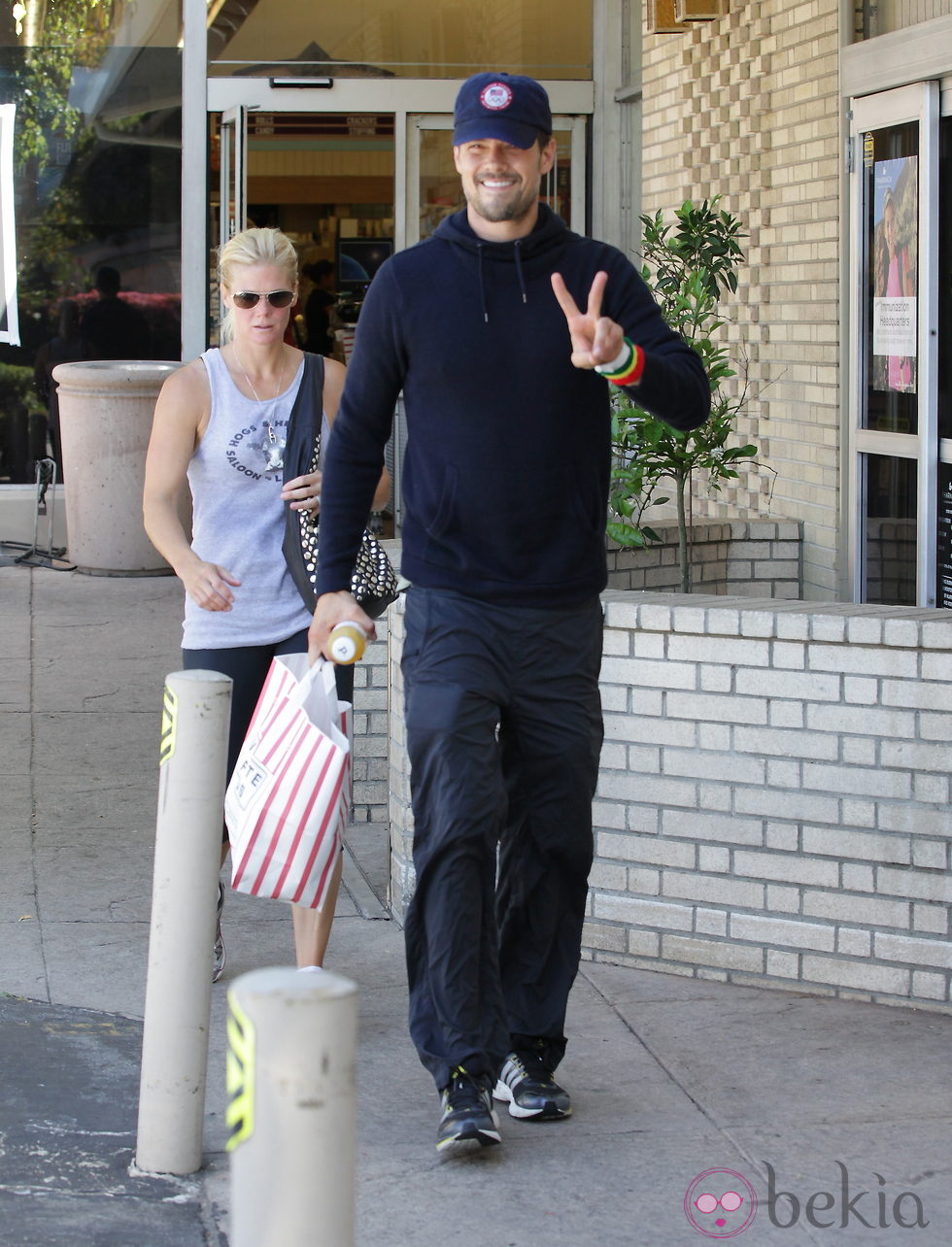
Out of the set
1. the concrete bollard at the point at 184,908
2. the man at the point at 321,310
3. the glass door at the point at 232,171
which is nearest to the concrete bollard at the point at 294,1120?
the concrete bollard at the point at 184,908

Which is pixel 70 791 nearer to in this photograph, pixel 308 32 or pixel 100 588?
pixel 100 588

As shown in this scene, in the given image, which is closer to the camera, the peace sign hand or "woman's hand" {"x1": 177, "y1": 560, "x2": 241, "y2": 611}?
the peace sign hand

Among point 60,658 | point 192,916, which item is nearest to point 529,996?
point 192,916

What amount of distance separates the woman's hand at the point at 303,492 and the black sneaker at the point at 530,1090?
1375mm

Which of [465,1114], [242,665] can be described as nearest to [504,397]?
[242,665]

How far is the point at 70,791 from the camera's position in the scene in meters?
6.38

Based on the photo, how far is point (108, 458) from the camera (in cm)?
1068

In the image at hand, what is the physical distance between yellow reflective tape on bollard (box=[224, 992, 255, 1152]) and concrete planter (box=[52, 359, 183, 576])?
28.8ft

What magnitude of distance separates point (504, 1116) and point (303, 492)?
151cm

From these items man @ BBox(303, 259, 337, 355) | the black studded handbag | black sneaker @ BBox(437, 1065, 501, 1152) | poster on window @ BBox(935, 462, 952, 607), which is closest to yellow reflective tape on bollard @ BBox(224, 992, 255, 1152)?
black sneaker @ BBox(437, 1065, 501, 1152)

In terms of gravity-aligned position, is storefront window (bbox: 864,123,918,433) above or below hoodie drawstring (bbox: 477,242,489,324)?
above

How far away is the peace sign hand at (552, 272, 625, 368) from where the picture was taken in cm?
322

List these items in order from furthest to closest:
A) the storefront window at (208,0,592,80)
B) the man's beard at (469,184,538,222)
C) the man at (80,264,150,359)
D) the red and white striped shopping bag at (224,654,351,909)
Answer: the storefront window at (208,0,592,80), the man at (80,264,150,359), the red and white striped shopping bag at (224,654,351,909), the man's beard at (469,184,538,222)

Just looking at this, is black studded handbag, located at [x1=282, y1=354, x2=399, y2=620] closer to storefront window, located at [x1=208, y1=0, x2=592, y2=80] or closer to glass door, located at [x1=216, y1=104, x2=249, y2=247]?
glass door, located at [x1=216, y1=104, x2=249, y2=247]
